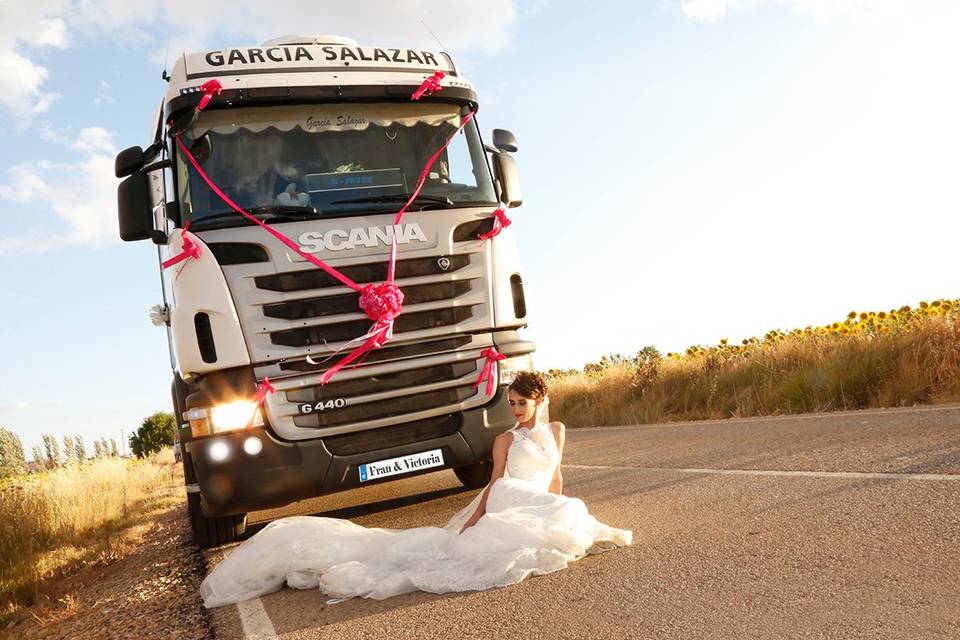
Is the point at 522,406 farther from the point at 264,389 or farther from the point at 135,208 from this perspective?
the point at 135,208

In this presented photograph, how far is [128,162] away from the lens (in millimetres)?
7375

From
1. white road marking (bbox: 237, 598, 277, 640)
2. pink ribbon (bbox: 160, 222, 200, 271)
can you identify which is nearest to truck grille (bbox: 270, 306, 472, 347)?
pink ribbon (bbox: 160, 222, 200, 271)

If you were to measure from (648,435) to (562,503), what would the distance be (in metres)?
7.68

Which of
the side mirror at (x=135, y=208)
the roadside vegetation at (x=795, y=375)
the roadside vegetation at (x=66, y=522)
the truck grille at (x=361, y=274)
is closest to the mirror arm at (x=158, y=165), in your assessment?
the side mirror at (x=135, y=208)

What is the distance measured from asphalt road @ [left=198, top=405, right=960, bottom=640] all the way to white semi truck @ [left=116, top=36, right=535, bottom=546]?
0.94m

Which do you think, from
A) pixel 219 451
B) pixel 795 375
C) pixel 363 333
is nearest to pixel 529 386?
pixel 363 333

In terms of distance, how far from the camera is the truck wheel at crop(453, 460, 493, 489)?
8.83 meters

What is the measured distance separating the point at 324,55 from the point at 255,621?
15.8ft

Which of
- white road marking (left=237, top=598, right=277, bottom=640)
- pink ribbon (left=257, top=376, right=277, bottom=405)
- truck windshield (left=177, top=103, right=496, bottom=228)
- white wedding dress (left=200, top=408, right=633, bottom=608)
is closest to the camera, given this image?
white road marking (left=237, top=598, right=277, bottom=640)

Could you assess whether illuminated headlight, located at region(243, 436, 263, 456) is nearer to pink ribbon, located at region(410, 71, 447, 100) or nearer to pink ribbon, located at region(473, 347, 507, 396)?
pink ribbon, located at region(473, 347, 507, 396)

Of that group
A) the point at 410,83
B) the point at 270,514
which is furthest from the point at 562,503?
the point at 270,514

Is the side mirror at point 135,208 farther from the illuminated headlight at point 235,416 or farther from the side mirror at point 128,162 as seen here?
the illuminated headlight at point 235,416

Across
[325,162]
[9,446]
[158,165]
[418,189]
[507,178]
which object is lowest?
[9,446]

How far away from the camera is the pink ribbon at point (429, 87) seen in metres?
7.91
